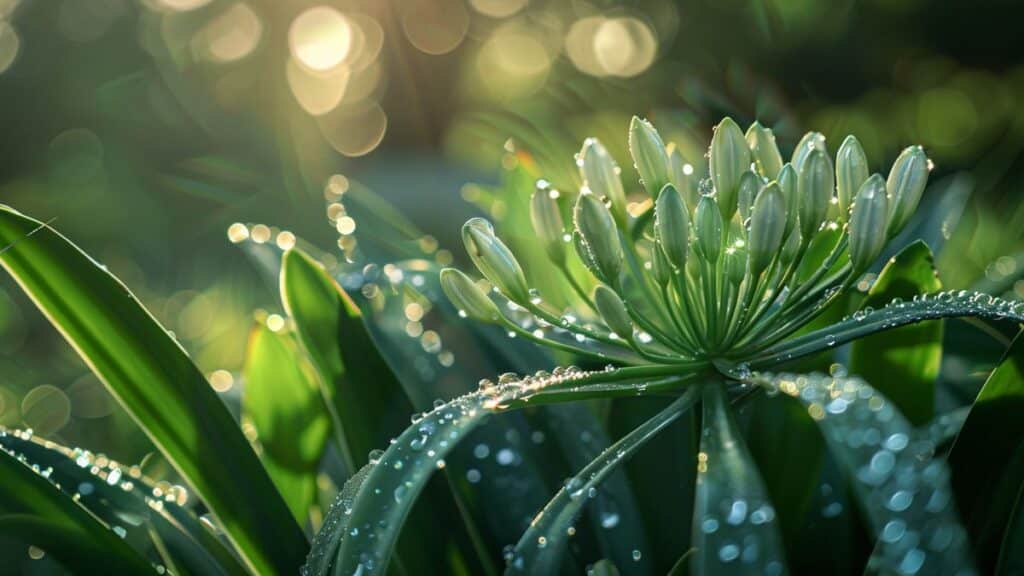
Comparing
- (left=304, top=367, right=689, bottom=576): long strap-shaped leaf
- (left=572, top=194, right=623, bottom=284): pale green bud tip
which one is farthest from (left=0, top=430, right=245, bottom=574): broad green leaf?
(left=572, top=194, right=623, bottom=284): pale green bud tip

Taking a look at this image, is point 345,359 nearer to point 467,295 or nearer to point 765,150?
point 467,295

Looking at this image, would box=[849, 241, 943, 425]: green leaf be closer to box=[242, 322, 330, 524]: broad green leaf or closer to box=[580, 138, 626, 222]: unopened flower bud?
box=[580, 138, 626, 222]: unopened flower bud

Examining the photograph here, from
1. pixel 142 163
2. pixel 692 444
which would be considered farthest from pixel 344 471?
pixel 142 163

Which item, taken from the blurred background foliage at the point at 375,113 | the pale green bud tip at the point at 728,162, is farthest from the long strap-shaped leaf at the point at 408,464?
the blurred background foliage at the point at 375,113

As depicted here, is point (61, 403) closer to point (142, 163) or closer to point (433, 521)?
point (433, 521)

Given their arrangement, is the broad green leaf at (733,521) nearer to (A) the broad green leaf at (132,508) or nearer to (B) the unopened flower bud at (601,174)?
(B) the unopened flower bud at (601,174)

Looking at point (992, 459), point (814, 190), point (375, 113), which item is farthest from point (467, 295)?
point (375, 113)
